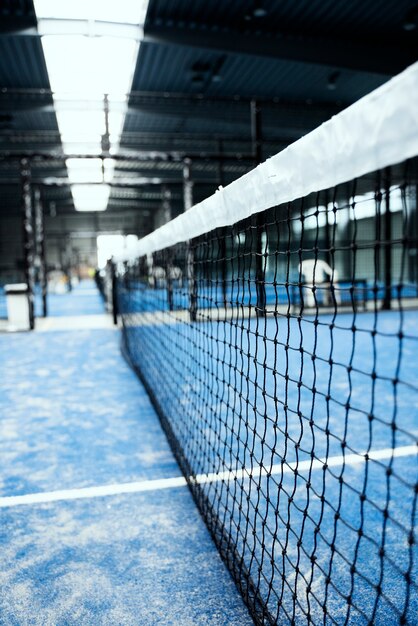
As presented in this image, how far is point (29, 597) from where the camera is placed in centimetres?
161

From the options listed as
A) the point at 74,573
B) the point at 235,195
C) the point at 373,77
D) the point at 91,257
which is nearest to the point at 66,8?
the point at 373,77

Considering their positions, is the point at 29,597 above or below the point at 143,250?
below

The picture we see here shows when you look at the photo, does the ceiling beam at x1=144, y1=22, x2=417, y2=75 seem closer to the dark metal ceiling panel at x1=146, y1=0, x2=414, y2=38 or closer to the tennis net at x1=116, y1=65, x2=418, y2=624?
the dark metal ceiling panel at x1=146, y1=0, x2=414, y2=38

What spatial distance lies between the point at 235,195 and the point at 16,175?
22002mm

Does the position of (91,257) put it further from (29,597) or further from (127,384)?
(29,597)

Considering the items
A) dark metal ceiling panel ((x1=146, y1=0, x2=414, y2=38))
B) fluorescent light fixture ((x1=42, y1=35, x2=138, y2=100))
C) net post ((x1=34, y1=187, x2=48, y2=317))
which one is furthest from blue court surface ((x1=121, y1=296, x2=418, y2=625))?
fluorescent light fixture ((x1=42, y1=35, x2=138, y2=100))

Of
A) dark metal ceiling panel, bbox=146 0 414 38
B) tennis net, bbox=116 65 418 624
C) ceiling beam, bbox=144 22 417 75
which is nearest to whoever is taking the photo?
tennis net, bbox=116 65 418 624

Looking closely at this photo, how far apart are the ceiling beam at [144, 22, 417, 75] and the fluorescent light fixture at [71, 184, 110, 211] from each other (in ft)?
41.7

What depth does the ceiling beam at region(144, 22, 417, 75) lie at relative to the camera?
342 inches

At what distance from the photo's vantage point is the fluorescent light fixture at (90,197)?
23.7 metres

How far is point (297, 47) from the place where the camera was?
30.0 feet

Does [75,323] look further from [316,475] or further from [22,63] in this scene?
[316,475]

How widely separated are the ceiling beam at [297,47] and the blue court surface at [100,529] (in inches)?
296

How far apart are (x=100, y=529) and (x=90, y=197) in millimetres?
27057
